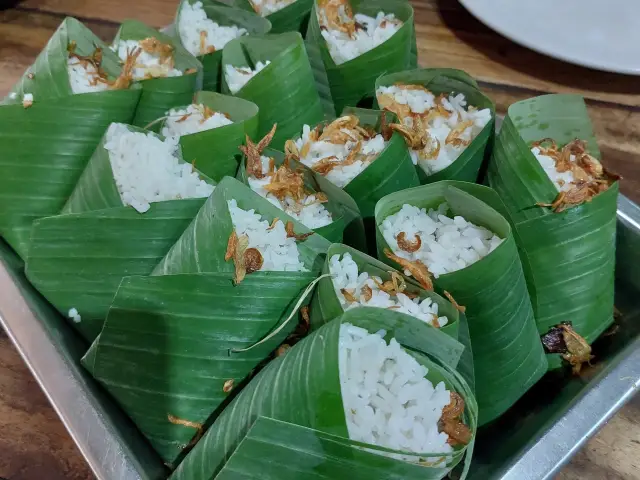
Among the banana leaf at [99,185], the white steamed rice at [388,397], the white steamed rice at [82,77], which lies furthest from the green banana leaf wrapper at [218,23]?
the white steamed rice at [388,397]

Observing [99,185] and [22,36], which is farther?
[22,36]

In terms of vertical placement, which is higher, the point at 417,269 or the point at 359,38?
the point at 359,38

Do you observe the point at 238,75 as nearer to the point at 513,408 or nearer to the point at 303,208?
the point at 303,208

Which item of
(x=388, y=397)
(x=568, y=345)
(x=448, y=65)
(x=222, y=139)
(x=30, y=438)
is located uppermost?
(x=222, y=139)

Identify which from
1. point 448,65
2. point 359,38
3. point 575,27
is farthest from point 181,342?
point 575,27

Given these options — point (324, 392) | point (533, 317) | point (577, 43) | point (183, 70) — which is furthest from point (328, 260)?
point (577, 43)

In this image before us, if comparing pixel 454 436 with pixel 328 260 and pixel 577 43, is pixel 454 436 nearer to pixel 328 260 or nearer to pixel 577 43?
pixel 328 260

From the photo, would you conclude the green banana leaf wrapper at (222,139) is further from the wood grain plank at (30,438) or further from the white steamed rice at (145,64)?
the wood grain plank at (30,438)

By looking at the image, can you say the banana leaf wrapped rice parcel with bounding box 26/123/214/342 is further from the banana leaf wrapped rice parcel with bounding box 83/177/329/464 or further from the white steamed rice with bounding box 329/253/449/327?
the white steamed rice with bounding box 329/253/449/327
